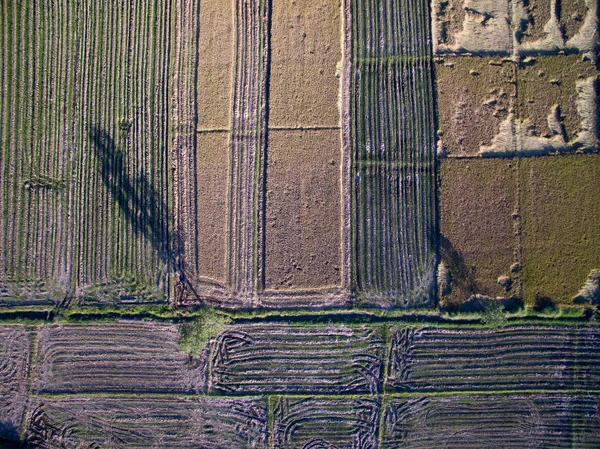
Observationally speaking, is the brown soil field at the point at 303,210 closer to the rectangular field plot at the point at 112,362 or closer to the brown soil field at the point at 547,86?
the rectangular field plot at the point at 112,362

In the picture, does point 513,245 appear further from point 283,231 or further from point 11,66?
point 11,66

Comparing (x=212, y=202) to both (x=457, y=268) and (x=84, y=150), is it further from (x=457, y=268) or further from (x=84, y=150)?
(x=457, y=268)

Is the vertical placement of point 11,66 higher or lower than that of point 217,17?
lower

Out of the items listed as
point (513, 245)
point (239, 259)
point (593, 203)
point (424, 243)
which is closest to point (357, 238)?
point (424, 243)

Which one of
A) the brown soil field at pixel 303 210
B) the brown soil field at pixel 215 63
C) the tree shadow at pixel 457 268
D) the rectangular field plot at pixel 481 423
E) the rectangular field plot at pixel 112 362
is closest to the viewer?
the rectangular field plot at pixel 481 423

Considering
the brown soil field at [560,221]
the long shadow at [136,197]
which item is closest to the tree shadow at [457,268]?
the brown soil field at [560,221]

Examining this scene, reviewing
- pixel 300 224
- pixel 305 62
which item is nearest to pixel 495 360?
pixel 300 224

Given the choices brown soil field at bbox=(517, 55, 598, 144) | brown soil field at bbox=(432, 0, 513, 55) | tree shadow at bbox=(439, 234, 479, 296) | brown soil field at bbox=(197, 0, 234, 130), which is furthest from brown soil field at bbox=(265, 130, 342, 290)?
brown soil field at bbox=(517, 55, 598, 144)
